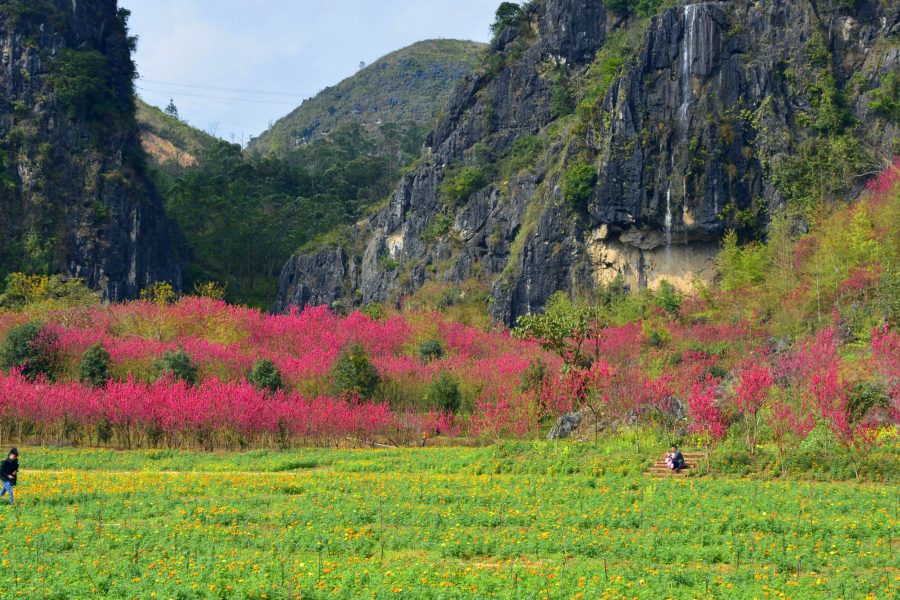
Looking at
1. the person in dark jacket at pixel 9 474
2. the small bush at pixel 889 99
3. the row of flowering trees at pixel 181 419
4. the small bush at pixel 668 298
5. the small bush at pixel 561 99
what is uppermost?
the small bush at pixel 561 99

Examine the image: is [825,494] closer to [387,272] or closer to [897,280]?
[897,280]

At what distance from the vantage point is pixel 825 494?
15.8 m

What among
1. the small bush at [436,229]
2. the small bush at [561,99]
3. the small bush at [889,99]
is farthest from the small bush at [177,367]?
the small bush at [561,99]

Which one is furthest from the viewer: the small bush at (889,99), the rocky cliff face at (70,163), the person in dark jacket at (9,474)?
the rocky cliff face at (70,163)

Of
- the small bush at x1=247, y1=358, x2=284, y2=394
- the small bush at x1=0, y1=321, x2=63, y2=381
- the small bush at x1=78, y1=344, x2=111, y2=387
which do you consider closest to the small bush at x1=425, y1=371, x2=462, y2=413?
the small bush at x1=247, y1=358, x2=284, y2=394

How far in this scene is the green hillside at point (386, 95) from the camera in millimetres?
149500

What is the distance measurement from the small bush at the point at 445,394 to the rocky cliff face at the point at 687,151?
25.9 m

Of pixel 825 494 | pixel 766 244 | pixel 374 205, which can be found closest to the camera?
pixel 825 494

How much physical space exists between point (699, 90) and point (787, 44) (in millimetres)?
7082

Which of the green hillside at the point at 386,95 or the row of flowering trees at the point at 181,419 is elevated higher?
the green hillside at the point at 386,95

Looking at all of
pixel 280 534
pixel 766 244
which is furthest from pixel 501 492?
pixel 766 244

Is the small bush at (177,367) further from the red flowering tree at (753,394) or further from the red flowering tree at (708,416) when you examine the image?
the red flowering tree at (753,394)

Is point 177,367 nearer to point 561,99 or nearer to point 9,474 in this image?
point 9,474

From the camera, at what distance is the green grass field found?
946 cm
